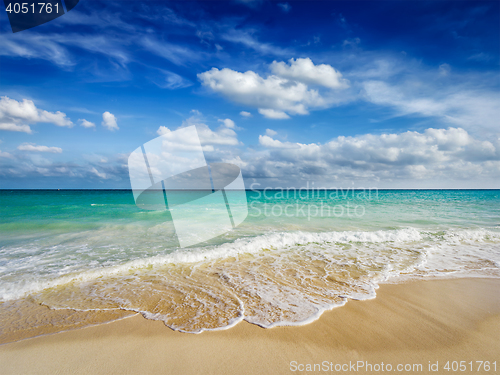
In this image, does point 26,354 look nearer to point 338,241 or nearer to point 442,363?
point 442,363

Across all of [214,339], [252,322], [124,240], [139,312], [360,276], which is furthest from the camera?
[124,240]

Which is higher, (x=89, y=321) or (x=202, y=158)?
(x=202, y=158)

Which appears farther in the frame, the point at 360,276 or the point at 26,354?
the point at 360,276

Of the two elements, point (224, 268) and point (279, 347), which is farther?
point (224, 268)

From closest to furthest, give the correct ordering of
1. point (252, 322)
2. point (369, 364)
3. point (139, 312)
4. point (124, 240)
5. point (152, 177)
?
point (369, 364) < point (252, 322) < point (139, 312) < point (152, 177) < point (124, 240)

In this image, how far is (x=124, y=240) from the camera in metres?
9.01

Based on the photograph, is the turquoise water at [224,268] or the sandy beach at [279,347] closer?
the sandy beach at [279,347]

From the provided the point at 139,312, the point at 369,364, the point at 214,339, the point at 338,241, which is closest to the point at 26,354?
the point at 139,312

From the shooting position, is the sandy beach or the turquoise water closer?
the sandy beach

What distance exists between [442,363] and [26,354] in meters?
5.12

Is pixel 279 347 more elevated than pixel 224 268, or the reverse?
pixel 279 347

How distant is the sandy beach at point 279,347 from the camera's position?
2701 millimetres

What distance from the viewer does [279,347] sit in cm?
300

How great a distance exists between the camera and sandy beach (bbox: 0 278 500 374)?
8.86 feet
